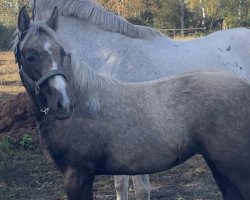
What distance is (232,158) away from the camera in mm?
3223

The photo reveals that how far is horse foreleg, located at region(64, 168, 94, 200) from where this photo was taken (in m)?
3.21

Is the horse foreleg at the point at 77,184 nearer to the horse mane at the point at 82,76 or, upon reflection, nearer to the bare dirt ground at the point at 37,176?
the horse mane at the point at 82,76

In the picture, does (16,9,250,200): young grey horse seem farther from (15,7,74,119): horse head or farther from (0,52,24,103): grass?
(0,52,24,103): grass

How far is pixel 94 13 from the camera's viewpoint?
15.0 ft

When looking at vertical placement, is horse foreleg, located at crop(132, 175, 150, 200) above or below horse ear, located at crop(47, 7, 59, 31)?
below

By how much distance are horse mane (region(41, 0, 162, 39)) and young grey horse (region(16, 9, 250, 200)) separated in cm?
122

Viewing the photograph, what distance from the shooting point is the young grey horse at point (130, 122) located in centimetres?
320

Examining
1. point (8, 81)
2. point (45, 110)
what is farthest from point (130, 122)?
point (8, 81)

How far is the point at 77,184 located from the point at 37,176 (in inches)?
111

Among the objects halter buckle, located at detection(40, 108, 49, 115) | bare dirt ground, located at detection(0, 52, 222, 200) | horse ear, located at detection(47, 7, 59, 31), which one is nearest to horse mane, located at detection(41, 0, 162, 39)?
horse ear, located at detection(47, 7, 59, 31)

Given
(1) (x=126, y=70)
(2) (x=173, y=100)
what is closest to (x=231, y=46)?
(1) (x=126, y=70)

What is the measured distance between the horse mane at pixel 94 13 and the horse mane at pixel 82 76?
129 centimetres

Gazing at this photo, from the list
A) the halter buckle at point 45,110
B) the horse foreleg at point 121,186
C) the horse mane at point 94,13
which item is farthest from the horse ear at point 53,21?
the horse foreleg at point 121,186

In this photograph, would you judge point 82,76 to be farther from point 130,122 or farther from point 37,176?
point 37,176
